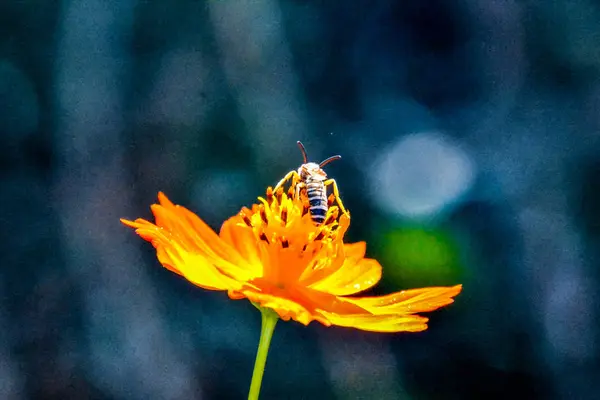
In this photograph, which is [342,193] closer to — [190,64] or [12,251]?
[190,64]

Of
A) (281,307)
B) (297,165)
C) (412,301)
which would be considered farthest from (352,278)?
(297,165)

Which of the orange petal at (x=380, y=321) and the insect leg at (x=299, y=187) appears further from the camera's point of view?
the insect leg at (x=299, y=187)

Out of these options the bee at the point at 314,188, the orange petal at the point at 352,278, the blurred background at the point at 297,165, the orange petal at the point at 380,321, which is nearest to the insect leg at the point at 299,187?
the bee at the point at 314,188

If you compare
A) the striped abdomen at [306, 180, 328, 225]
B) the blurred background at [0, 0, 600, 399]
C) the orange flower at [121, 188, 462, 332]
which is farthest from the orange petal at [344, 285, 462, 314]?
the blurred background at [0, 0, 600, 399]

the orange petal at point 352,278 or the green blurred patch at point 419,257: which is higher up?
the orange petal at point 352,278

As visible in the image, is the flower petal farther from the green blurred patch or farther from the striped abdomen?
the green blurred patch

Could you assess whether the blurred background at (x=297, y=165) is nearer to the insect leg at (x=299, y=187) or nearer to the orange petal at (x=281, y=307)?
the insect leg at (x=299, y=187)

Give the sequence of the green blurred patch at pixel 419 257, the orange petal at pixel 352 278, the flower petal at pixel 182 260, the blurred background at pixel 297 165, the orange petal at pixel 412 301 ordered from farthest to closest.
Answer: the green blurred patch at pixel 419 257, the blurred background at pixel 297 165, the orange petal at pixel 352 278, the orange petal at pixel 412 301, the flower petal at pixel 182 260

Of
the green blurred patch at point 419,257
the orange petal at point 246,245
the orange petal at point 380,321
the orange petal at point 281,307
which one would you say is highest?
the orange petal at point 281,307
